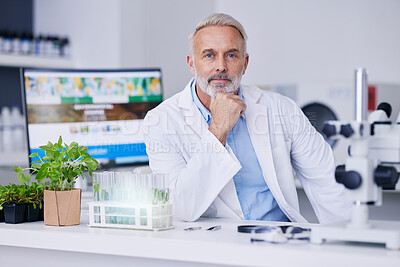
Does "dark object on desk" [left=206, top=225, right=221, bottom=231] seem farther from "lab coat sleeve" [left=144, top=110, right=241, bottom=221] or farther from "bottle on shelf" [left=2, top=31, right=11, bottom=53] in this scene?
"bottle on shelf" [left=2, top=31, right=11, bottom=53]

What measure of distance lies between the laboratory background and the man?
5.95 ft

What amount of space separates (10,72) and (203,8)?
1567 mm

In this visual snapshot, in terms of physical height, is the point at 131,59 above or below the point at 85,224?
above

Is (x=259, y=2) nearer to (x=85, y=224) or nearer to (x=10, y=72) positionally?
(x=10, y=72)

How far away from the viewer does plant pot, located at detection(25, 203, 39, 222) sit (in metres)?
1.62

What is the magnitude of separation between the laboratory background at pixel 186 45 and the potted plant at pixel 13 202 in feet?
7.08

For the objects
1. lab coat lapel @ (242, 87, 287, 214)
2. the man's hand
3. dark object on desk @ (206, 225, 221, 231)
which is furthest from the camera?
lab coat lapel @ (242, 87, 287, 214)

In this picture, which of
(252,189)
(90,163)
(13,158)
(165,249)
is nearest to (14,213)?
(90,163)

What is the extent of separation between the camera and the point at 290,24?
14.5 feet

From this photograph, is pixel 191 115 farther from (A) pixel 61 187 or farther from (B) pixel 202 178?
(A) pixel 61 187

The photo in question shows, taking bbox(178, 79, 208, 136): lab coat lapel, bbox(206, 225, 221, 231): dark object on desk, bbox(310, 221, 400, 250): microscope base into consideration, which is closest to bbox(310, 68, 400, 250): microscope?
bbox(310, 221, 400, 250): microscope base

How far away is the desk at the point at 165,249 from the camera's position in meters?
1.16

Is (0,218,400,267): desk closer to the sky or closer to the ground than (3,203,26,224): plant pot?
closer to the ground

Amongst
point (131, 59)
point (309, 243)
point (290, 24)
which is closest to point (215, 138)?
point (309, 243)
